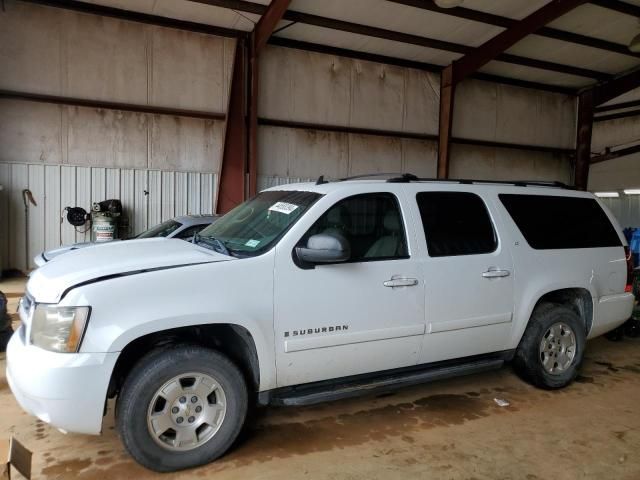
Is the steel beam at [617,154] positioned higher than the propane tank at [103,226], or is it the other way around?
the steel beam at [617,154]

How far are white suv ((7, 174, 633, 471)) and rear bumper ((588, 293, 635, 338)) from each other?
214mm

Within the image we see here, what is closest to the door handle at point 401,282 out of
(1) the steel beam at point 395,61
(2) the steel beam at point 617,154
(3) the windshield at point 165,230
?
(3) the windshield at point 165,230

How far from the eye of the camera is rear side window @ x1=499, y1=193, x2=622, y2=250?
4.05 m

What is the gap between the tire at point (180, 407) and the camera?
2637 mm

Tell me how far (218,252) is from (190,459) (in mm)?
1233

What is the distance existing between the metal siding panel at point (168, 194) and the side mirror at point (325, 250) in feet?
30.3

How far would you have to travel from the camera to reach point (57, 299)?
2541 millimetres

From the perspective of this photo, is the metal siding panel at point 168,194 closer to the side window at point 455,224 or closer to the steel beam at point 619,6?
the side window at point 455,224

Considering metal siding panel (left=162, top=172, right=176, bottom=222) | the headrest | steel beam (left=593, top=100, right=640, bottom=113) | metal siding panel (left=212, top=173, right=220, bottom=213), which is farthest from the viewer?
steel beam (left=593, top=100, right=640, bottom=113)

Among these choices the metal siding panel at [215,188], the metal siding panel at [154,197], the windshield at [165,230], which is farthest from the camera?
the metal siding panel at [215,188]

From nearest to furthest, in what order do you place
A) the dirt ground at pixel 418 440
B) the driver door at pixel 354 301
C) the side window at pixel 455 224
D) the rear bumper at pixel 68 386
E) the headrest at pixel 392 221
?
the rear bumper at pixel 68 386 → the dirt ground at pixel 418 440 → the driver door at pixel 354 301 → the headrest at pixel 392 221 → the side window at pixel 455 224

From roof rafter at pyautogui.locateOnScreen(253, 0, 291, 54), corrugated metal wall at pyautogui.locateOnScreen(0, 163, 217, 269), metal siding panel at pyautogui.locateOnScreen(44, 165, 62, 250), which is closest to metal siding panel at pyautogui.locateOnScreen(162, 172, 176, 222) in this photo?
corrugated metal wall at pyautogui.locateOnScreen(0, 163, 217, 269)

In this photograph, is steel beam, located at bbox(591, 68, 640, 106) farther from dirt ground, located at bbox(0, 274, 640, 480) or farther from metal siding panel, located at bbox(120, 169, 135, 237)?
metal siding panel, located at bbox(120, 169, 135, 237)

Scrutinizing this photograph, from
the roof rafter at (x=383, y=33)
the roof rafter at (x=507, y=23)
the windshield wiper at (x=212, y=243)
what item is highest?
the roof rafter at (x=507, y=23)
